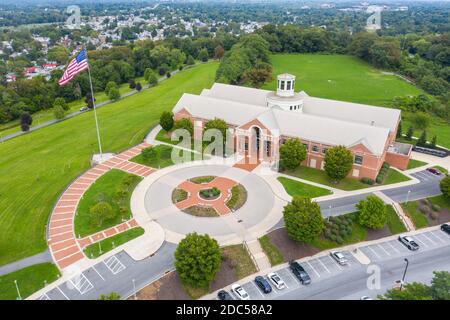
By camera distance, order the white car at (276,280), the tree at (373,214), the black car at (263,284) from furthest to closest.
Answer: the tree at (373,214)
the white car at (276,280)
the black car at (263,284)

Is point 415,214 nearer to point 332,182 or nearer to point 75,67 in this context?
point 332,182

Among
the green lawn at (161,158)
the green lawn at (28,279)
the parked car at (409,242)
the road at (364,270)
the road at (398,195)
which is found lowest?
the road at (364,270)

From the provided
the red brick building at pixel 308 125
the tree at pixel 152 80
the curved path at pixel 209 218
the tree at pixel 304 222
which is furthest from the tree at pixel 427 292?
the tree at pixel 152 80

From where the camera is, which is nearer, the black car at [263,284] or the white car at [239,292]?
the white car at [239,292]

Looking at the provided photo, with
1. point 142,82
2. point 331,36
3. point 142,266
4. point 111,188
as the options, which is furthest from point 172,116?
point 331,36

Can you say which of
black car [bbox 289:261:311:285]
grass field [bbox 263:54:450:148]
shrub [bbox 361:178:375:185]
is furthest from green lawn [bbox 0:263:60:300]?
grass field [bbox 263:54:450:148]

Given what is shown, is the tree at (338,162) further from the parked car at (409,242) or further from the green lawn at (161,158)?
the green lawn at (161,158)

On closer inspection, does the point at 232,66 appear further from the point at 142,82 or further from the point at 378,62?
the point at 378,62

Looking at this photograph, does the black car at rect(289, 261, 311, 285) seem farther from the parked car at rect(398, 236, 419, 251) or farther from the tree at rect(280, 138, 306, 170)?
the tree at rect(280, 138, 306, 170)
